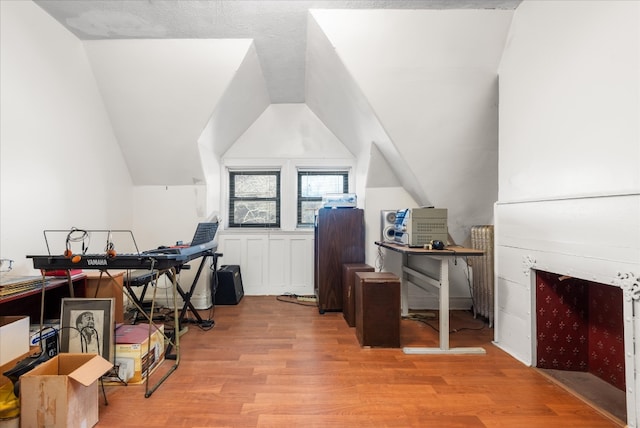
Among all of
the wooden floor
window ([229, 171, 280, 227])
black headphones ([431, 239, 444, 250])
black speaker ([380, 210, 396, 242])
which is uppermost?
window ([229, 171, 280, 227])

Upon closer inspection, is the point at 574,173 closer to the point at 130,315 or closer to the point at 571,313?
the point at 571,313

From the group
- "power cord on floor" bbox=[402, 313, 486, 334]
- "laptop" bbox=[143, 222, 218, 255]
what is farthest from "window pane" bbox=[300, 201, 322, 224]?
"power cord on floor" bbox=[402, 313, 486, 334]

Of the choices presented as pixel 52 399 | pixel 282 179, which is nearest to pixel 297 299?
pixel 282 179

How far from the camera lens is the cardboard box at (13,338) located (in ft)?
5.35

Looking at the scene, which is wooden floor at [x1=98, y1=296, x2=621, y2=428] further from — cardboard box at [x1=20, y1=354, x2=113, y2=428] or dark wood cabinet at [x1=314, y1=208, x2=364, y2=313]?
dark wood cabinet at [x1=314, y1=208, x2=364, y2=313]

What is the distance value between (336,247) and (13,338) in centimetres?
273

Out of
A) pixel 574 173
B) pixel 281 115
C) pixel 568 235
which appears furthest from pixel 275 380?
pixel 281 115

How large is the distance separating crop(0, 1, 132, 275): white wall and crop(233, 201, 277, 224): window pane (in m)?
1.65

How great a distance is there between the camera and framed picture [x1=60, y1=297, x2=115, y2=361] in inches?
76.7

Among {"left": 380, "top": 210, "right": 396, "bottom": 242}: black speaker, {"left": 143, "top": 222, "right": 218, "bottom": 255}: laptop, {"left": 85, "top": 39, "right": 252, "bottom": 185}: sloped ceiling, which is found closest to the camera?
{"left": 143, "top": 222, "right": 218, "bottom": 255}: laptop

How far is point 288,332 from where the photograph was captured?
113 inches

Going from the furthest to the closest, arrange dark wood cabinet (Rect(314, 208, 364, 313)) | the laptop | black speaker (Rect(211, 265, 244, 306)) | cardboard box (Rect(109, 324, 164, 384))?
black speaker (Rect(211, 265, 244, 306))
dark wood cabinet (Rect(314, 208, 364, 313))
the laptop
cardboard box (Rect(109, 324, 164, 384))

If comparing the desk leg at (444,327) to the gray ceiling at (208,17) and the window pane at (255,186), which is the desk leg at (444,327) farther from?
the window pane at (255,186)

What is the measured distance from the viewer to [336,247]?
3518 millimetres
